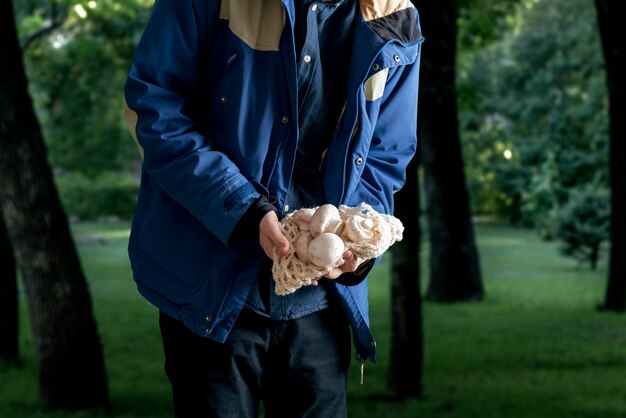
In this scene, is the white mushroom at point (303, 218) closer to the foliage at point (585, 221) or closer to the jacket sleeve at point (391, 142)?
the jacket sleeve at point (391, 142)

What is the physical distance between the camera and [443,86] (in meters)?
9.83

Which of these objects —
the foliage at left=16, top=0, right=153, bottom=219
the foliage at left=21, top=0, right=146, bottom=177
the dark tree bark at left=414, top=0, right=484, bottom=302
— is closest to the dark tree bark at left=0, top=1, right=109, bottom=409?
the dark tree bark at left=414, top=0, right=484, bottom=302

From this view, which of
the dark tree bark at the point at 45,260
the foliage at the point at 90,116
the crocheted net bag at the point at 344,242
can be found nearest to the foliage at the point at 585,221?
the foliage at the point at 90,116

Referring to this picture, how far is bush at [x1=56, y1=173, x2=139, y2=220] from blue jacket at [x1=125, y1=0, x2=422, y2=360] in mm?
40351

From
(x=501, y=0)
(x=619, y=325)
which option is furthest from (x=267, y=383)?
(x=501, y=0)

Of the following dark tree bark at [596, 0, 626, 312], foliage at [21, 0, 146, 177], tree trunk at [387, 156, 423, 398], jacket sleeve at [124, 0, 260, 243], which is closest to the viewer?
jacket sleeve at [124, 0, 260, 243]

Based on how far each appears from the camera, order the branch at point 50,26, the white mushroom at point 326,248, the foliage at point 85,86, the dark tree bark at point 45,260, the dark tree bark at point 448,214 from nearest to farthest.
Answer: the white mushroom at point 326,248, the dark tree bark at point 45,260, the dark tree bark at point 448,214, the branch at point 50,26, the foliage at point 85,86

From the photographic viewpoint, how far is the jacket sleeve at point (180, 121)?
2.65m

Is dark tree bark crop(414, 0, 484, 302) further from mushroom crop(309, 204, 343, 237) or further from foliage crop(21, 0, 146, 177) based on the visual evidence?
mushroom crop(309, 204, 343, 237)

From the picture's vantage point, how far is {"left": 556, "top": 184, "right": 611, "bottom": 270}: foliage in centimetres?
2334

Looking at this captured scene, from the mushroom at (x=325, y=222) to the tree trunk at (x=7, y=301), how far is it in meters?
9.66

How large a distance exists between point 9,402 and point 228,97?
732cm

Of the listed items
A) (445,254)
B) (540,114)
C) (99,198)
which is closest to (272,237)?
(445,254)

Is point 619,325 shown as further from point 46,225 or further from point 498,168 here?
point 498,168
